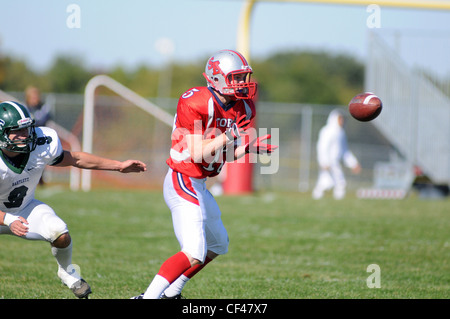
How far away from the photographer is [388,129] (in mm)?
14742

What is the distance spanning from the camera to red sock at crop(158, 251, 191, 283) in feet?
13.2

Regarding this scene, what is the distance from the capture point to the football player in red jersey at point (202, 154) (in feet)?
13.4

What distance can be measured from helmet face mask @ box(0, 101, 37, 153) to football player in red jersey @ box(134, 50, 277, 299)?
3.46 ft

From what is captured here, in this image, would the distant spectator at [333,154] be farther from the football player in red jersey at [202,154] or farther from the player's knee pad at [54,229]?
the player's knee pad at [54,229]

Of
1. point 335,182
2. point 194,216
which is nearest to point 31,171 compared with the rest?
point 194,216

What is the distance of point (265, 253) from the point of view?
6.79m

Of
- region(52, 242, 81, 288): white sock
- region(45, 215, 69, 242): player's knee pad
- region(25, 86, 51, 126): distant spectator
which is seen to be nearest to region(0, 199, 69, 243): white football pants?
region(45, 215, 69, 242): player's knee pad

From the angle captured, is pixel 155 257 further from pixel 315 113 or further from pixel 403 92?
pixel 315 113

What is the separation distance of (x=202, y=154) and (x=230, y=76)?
0.65m

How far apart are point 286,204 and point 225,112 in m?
7.47

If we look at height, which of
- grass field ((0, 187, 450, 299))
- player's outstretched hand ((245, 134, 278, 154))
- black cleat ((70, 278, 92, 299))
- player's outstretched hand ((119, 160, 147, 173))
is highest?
player's outstretched hand ((245, 134, 278, 154))

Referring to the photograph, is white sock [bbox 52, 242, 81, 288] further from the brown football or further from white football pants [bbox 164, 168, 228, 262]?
the brown football
